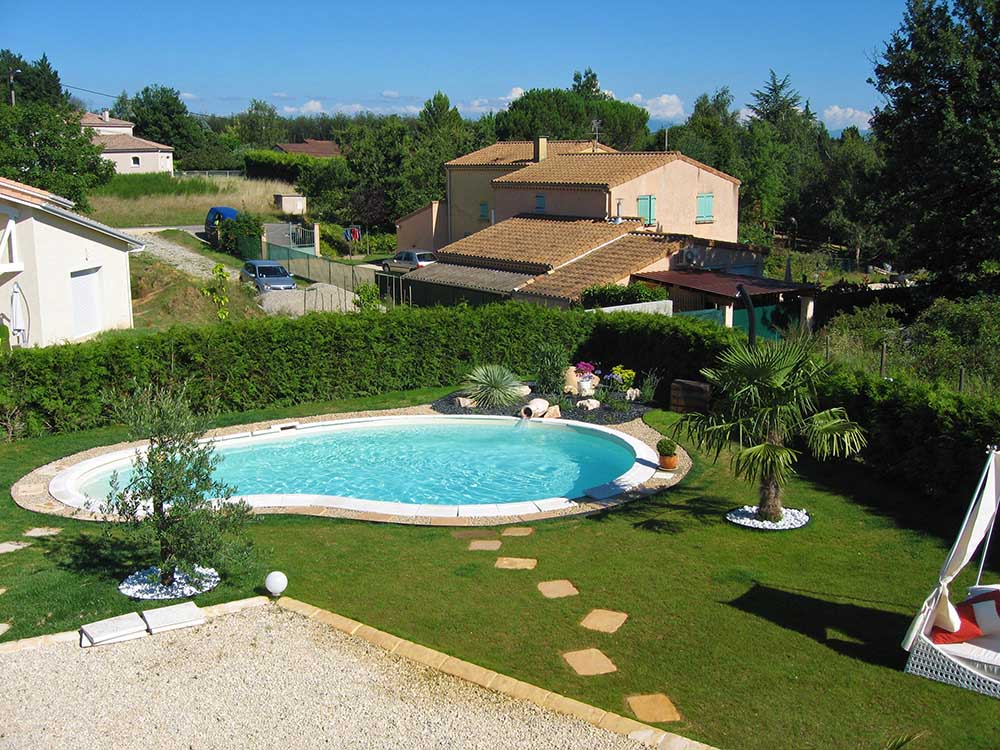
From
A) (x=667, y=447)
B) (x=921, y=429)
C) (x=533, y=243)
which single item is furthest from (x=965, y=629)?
(x=533, y=243)

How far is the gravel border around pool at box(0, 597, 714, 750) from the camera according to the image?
27.4ft

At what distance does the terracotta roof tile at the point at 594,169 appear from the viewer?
126 feet

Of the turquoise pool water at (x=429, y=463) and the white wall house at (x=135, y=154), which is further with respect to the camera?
the white wall house at (x=135, y=154)

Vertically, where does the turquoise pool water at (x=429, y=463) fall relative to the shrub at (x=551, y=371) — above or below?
below

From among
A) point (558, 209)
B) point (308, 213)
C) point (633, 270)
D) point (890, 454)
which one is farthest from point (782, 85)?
point (890, 454)

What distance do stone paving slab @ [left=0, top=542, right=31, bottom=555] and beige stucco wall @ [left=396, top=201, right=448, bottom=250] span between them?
133ft

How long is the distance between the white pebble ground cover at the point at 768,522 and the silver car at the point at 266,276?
29096mm

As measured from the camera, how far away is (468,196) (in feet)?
167

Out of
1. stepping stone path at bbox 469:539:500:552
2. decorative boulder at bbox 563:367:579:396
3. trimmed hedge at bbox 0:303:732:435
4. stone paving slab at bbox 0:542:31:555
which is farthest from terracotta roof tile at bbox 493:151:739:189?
stone paving slab at bbox 0:542:31:555

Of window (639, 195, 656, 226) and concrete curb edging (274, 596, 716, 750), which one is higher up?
window (639, 195, 656, 226)

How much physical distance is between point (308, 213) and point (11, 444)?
50498 millimetres

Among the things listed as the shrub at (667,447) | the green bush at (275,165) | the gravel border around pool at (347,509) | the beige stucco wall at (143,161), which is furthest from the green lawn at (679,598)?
the beige stucco wall at (143,161)

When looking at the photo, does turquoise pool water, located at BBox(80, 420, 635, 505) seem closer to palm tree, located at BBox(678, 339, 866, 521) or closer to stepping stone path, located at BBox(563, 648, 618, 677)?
palm tree, located at BBox(678, 339, 866, 521)

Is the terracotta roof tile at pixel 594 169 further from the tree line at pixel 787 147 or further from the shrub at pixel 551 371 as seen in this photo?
the shrub at pixel 551 371
